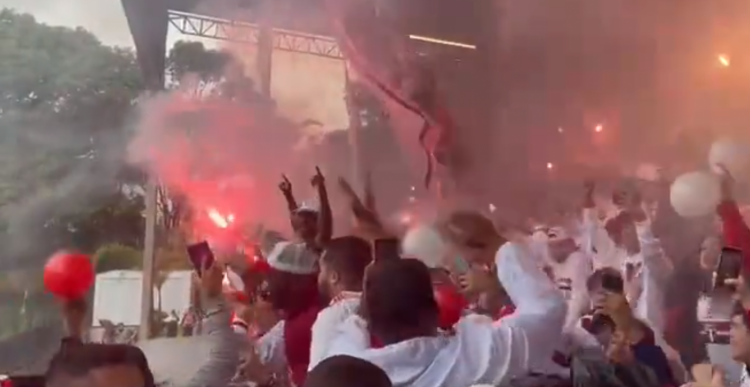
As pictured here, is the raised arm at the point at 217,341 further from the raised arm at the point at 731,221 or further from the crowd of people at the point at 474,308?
the raised arm at the point at 731,221

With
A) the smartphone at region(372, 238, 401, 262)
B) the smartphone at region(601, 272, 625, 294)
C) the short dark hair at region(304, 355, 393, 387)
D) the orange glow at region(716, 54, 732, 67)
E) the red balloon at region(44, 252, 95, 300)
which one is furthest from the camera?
the orange glow at region(716, 54, 732, 67)

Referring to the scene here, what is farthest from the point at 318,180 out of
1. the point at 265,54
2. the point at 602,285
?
the point at 602,285

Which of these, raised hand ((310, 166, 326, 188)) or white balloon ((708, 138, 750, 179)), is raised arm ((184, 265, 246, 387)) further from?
white balloon ((708, 138, 750, 179))

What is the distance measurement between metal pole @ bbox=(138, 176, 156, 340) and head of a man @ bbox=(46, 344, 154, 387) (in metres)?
0.08

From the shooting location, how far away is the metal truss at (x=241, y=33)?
6.02 ft

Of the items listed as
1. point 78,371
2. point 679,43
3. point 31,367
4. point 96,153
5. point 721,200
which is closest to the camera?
point 78,371

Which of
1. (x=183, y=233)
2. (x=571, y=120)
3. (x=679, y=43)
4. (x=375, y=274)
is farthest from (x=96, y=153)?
(x=679, y=43)

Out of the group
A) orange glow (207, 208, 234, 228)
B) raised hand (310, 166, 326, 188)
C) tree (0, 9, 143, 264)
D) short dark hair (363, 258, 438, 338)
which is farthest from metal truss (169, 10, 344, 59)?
short dark hair (363, 258, 438, 338)

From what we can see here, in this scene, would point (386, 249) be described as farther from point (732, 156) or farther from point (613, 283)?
point (732, 156)

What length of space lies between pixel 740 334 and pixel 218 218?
40.0 inches

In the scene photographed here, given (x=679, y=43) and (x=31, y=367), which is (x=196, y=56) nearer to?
(x=31, y=367)

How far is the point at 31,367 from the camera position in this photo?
1643 millimetres

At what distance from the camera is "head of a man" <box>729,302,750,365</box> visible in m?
1.80

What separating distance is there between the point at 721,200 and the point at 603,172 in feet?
0.78
